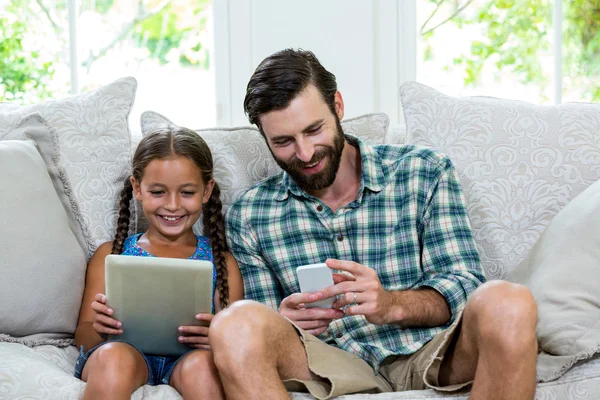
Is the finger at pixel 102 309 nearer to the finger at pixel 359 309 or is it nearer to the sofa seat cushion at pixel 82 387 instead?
the sofa seat cushion at pixel 82 387

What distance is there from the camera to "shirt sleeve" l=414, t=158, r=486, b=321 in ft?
5.06

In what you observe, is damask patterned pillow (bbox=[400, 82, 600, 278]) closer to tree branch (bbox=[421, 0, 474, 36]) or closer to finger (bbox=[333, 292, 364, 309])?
finger (bbox=[333, 292, 364, 309])

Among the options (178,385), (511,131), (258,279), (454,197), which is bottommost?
(178,385)

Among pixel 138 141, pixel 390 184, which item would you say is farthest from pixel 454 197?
pixel 138 141

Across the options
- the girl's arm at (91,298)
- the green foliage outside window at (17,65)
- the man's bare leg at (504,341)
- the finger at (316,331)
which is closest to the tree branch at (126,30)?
the green foliage outside window at (17,65)

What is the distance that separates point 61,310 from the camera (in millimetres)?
1603

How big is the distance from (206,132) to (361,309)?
2.45ft

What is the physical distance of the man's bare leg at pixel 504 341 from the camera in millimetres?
1220

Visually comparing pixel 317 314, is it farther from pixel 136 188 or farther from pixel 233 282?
pixel 136 188

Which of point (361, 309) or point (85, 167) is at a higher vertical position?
point (85, 167)

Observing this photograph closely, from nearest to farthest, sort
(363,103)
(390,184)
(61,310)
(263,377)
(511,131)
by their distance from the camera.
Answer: (263,377), (61,310), (390,184), (511,131), (363,103)

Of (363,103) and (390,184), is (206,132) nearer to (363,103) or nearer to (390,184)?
(390,184)

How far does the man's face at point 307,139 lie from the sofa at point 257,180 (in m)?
0.23

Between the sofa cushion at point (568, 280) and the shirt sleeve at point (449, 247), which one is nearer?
the sofa cushion at point (568, 280)
